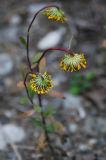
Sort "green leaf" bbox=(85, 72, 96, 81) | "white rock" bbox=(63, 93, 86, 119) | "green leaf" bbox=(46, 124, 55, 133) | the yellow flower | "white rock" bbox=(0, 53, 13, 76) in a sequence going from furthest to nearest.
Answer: "white rock" bbox=(0, 53, 13, 76) < "green leaf" bbox=(85, 72, 96, 81) < "white rock" bbox=(63, 93, 86, 119) < "green leaf" bbox=(46, 124, 55, 133) < the yellow flower

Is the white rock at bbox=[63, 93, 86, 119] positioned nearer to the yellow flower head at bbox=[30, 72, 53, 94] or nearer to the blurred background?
the blurred background

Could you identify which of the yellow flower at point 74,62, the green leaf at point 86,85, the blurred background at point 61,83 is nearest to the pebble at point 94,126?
the blurred background at point 61,83

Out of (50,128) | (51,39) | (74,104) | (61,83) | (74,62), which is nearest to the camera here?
(74,62)

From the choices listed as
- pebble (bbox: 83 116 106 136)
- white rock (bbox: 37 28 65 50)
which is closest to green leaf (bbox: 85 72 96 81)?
pebble (bbox: 83 116 106 136)

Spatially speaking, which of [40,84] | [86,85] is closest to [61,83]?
[86,85]

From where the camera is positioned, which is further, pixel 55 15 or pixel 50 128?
pixel 50 128

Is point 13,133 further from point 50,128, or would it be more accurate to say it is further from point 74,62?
point 74,62

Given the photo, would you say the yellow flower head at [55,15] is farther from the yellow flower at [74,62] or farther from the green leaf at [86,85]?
the green leaf at [86,85]

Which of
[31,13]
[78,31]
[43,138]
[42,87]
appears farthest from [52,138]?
[31,13]
